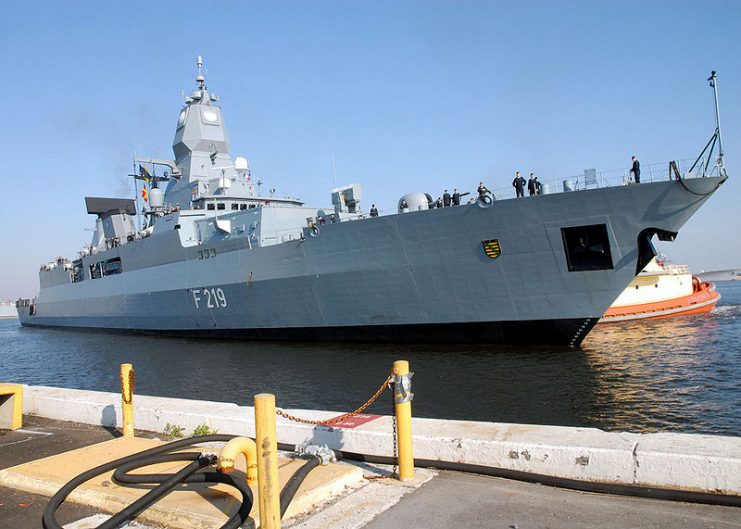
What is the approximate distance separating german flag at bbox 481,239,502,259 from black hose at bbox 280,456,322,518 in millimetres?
11230

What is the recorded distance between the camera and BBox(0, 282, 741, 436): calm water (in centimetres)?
873

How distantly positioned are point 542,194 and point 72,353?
65.6ft

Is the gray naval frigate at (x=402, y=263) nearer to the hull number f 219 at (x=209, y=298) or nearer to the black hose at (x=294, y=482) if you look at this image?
the hull number f 219 at (x=209, y=298)

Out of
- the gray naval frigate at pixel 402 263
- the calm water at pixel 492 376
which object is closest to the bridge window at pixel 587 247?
the gray naval frigate at pixel 402 263

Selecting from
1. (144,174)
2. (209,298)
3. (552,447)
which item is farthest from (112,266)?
(552,447)

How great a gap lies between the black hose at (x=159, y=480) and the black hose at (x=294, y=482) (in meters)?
0.19

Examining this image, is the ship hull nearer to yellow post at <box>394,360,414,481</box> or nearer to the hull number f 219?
the hull number f 219

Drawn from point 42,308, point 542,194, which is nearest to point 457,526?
point 542,194

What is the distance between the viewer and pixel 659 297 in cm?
2580

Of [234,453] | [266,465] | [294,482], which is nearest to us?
[266,465]

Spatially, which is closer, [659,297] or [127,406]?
[127,406]

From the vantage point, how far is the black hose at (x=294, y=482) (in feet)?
9.77

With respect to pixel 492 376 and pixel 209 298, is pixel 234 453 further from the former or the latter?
pixel 209 298

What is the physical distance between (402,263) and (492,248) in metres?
2.69
